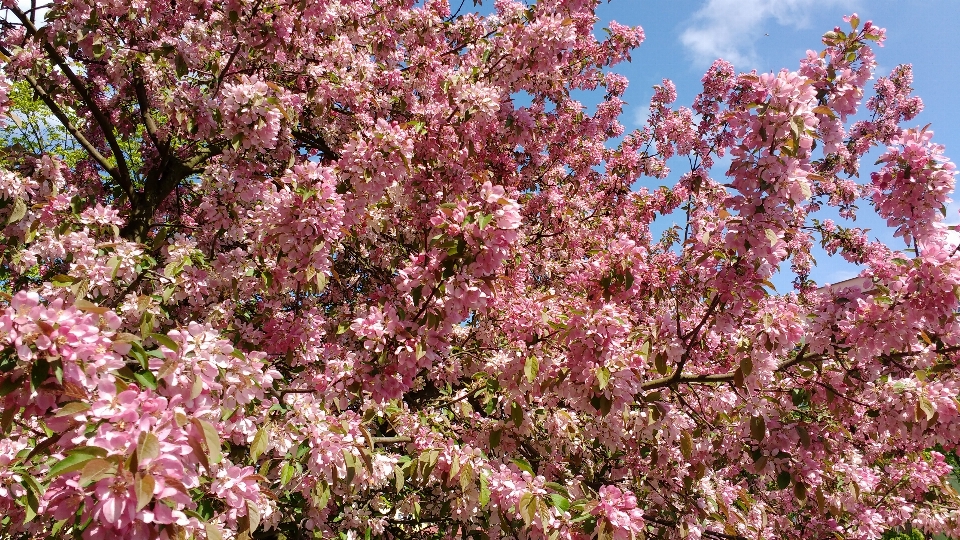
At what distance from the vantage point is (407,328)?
9.91 ft

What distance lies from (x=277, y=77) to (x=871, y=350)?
18.0ft

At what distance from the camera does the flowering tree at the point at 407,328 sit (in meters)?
1.94

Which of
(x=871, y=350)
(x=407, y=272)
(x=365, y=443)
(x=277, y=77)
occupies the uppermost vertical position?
(x=277, y=77)

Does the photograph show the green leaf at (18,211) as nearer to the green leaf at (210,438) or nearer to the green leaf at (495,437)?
the green leaf at (210,438)

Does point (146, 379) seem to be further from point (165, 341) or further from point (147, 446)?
point (147, 446)

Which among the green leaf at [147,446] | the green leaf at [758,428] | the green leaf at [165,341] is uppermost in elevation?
the green leaf at [165,341]

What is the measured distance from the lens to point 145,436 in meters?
1.46

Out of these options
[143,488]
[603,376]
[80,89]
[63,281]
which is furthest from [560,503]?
[80,89]

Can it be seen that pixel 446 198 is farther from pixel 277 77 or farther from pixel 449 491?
pixel 449 491

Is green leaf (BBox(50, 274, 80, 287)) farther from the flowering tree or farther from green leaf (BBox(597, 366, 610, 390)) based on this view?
green leaf (BBox(597, 366, 610, 390))

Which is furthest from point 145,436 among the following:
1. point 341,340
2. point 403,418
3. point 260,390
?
point 341,340

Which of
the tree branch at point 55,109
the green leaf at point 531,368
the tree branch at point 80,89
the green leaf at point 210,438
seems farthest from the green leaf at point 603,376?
the tree branch at point 55,109

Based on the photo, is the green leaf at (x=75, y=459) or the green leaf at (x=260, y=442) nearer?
the green leaf at (x=75, y=459)

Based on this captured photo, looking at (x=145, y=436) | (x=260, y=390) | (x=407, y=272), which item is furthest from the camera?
(x=407, y=272)
